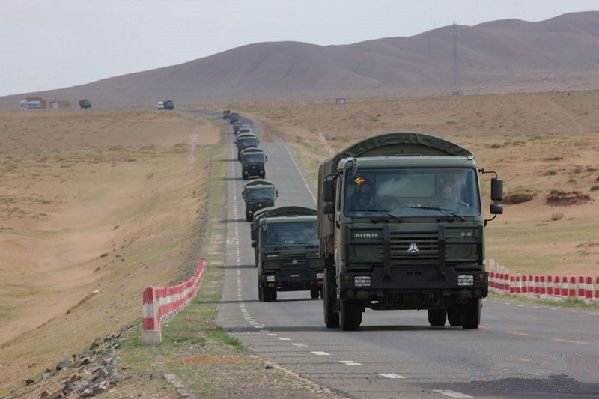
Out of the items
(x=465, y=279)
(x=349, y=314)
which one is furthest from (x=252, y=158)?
(x=465, y=279)

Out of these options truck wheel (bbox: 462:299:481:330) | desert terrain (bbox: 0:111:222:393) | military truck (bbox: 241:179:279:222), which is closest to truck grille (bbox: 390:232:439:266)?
truck wheel (bbox: 462:299:481:330)

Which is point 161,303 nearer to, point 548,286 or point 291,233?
point 291,233

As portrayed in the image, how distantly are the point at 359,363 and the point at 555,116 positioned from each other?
169989mm

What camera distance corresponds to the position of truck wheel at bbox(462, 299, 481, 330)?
26031 mm

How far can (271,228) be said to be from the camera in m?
43.6

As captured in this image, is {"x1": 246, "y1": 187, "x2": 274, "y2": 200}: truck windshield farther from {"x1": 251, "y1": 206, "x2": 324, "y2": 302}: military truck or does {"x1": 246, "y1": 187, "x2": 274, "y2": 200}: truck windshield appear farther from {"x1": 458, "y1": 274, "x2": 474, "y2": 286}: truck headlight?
{"x1": 458, "y1": 274, "x2": 474, "y2": 286}: truck headlight

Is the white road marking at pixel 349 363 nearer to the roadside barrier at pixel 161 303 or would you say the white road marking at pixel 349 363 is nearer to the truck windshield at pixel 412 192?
the roadside barrier at pixel 161 303

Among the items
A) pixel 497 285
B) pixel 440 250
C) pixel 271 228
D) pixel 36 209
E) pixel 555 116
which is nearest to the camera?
pixel 440 250

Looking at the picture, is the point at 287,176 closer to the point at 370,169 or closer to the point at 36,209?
the point at 36,209

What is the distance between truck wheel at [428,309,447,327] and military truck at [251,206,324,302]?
14355mm

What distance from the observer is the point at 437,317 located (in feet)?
93.0

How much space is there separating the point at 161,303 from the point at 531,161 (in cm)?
8570

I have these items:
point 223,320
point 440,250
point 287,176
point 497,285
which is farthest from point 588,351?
point 287,176

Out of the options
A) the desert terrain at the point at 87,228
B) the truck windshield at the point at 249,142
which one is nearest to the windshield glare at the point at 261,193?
the desert terrain at the point at 87,228
